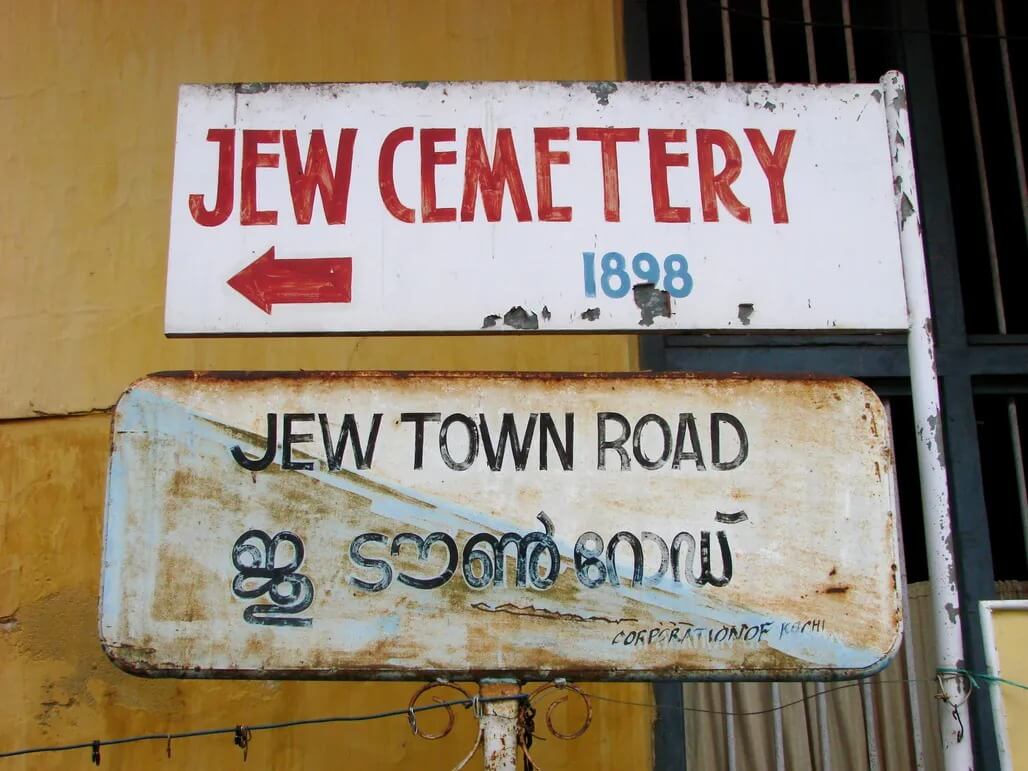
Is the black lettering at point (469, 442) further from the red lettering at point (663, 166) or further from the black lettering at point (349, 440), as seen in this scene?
the red lettering at point (663, 166)

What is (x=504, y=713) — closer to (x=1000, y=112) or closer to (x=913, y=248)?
(x=913, y=248)

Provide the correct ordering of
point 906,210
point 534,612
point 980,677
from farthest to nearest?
1. point 906,210
2. point 980,677
3. point 534,612

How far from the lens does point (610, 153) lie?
8.81 feet

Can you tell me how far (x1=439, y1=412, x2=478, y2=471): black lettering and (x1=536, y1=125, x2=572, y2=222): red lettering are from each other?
21.6 inches

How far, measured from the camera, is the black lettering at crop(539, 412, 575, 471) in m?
2.41

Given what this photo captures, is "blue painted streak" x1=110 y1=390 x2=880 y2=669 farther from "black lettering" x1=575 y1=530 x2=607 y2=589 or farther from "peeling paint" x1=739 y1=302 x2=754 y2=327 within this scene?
"peeling paint" x1=739 y1=302 x2=754 y2=327

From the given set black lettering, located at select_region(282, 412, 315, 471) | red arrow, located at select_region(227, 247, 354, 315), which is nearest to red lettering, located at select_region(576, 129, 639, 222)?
red arrow, located at select_region(227, 247, 354, 315)

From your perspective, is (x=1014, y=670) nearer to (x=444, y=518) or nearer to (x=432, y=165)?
(x=444, y=518)

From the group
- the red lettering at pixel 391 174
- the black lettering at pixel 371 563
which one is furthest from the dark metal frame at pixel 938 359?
the black lettering at pixel 371 563

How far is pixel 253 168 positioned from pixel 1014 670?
83.7 inches

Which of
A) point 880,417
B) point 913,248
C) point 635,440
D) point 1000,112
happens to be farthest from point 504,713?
point 1000,112

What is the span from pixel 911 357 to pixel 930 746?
158 centimetres

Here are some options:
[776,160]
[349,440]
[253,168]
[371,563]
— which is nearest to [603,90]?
[776,160]

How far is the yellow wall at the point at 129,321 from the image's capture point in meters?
3.41
